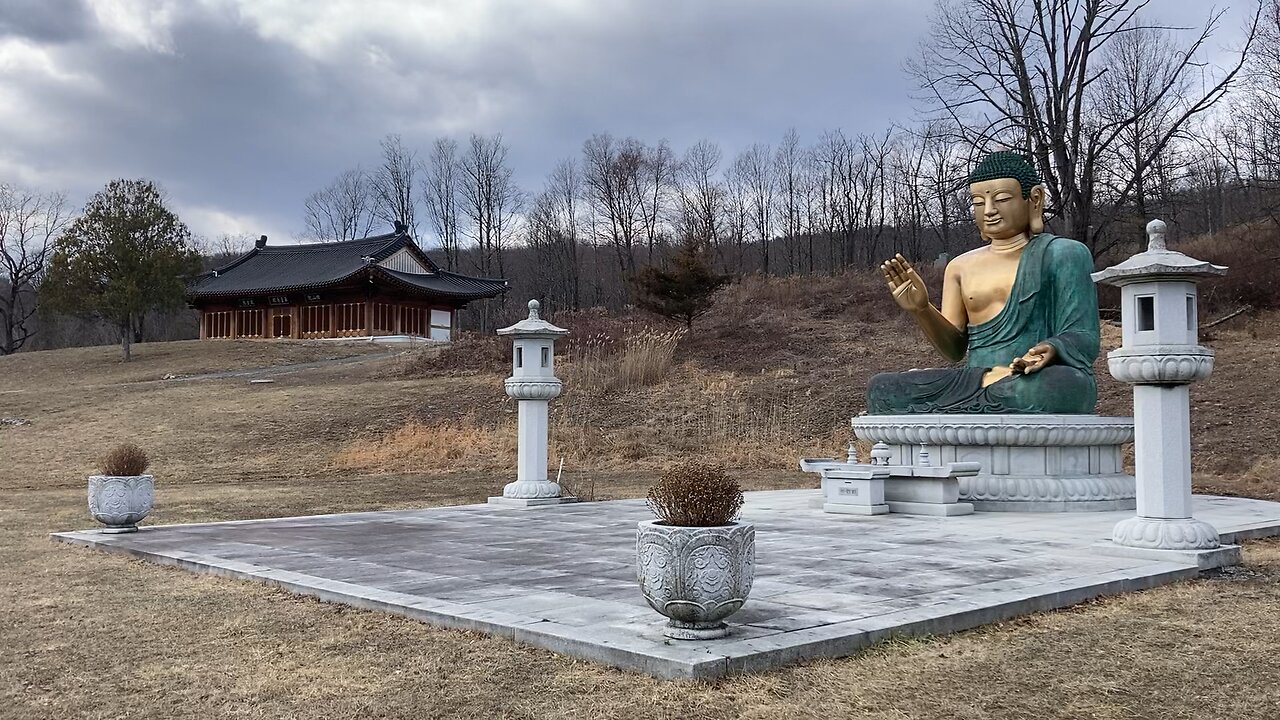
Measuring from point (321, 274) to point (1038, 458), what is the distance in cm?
3251

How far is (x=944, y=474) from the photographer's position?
8383mm

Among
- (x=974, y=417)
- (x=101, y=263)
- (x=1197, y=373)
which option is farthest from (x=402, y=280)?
(x=1197, y=373)

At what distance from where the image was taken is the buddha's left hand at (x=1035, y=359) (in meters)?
8.94

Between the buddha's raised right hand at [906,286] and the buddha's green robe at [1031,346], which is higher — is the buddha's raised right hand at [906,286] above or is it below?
above

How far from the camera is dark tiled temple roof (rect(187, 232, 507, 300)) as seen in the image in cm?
3628

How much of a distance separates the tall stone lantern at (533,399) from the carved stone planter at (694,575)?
610cm

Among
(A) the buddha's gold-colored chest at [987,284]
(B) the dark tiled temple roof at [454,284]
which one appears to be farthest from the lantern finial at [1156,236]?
(B) the dark tiled temple roof at [454,284]

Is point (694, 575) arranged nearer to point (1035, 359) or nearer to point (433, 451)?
point (1035, 359)

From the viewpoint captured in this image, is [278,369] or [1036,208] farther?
[278,369]

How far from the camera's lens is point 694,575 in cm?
385

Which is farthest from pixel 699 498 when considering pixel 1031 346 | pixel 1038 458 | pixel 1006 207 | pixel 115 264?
pixel 115 264

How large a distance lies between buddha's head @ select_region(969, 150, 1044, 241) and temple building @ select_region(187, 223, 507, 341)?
26.9 meters

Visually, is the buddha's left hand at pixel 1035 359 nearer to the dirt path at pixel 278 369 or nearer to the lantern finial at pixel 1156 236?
the lantern finial at pixel 1156 236

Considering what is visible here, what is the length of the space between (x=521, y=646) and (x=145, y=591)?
263 cm
